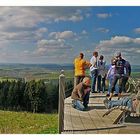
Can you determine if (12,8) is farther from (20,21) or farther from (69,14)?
(69,14)

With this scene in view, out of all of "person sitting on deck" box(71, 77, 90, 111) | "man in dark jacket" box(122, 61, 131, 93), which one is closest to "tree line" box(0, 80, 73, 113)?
"person sitting on deck" box(71, 77, 90, 111)

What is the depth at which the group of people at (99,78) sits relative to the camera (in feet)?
35.2

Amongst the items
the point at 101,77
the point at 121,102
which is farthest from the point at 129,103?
the point at 101,77

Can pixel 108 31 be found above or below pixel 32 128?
above

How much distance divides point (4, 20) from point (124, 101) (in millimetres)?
2707

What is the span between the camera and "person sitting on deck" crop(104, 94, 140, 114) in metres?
10.8

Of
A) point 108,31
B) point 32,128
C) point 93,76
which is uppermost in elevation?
point 108,31

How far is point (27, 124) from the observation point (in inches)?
425

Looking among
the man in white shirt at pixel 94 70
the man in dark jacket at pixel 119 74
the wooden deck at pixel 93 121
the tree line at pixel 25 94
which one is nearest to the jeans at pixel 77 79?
the tree line at pixel 25 94

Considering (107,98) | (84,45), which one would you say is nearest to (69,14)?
(84,45)

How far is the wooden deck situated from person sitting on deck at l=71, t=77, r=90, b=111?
78mm

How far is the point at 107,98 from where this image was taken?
1089cm

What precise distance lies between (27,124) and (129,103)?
196 cm

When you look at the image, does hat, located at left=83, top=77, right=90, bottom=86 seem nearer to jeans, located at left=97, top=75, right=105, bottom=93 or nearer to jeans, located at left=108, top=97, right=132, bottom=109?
jeans, located at left=97, top=75, right=105, bottom=93
